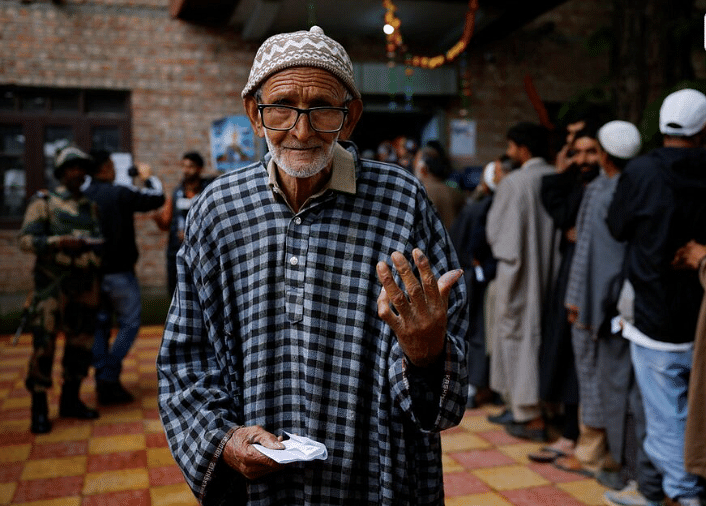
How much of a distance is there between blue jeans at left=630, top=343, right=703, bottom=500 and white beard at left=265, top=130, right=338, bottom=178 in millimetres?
2151

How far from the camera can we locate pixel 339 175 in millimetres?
1530

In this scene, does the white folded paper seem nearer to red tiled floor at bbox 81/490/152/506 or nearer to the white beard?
the white beard

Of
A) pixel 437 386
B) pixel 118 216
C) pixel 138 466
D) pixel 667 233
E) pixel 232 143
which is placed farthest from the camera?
pixel 232 143

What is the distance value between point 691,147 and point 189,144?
7.10m

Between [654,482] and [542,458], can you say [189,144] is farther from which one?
[654,482]

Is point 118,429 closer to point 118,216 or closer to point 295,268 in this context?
point 118,216

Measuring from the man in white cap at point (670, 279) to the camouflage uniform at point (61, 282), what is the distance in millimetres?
3501

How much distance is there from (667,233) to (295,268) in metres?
2.12

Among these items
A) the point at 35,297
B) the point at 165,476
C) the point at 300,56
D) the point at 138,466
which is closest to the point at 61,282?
the point at 35,297

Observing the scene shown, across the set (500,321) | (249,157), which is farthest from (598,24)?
(500,321)

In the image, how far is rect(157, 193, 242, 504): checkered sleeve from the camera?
142 cm

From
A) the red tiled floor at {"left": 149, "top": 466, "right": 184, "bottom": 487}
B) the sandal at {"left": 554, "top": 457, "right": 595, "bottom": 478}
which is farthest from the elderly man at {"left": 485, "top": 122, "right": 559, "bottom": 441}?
the red tiled floor at {"left": 149, "top": 466, "right": 184, "bottom": 487}

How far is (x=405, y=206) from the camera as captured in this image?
1.53m

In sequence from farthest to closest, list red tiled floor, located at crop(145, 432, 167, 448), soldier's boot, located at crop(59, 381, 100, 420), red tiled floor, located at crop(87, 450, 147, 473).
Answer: soldier's boot, located at crop(59, 381, 100, 420) < red tiled floor, located at crop(145, 432, 167, 448) < red tiled floor, located at crop(87, 450, 147, 473)
